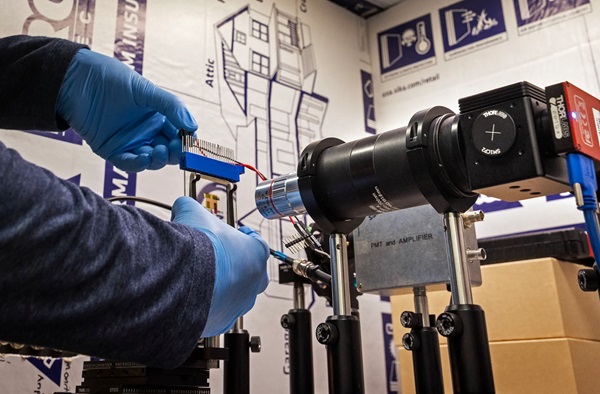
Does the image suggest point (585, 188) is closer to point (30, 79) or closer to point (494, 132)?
point (494, 132)

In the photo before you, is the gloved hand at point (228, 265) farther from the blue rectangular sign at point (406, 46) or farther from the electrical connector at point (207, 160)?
the blue rectangular sign at point (406, 46)

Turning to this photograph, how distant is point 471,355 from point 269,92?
1565 millimetres

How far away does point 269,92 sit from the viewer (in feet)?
6.80

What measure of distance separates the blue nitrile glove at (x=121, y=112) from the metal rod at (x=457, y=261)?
1.39 ft

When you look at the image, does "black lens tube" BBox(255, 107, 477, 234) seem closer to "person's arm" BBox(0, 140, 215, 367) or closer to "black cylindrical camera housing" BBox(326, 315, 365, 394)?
"black cylindrical camera housing" BBox(326, 315, 365, 394)

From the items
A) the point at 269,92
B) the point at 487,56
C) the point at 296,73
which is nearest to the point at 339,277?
the point at 269,92

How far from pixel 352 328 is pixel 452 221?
0.65ft

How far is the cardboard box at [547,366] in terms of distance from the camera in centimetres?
135

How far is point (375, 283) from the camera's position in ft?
3.37

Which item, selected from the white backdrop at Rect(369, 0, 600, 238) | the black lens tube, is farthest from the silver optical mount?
the white backdrop at Rect(369, 0, 600, 238)

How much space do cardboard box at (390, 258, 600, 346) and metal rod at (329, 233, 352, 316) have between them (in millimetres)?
832

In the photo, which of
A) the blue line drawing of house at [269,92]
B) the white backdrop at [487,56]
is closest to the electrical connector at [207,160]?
the blue line drawing of house at [269,92]

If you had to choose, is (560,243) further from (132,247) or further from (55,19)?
(55,19)

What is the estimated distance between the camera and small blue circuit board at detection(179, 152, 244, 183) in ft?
2.75
